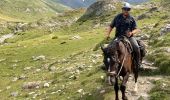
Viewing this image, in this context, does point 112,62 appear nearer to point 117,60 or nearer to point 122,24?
point 117,60

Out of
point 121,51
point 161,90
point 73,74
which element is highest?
point 121,51

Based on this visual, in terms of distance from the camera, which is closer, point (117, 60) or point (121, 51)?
point (117, 60)

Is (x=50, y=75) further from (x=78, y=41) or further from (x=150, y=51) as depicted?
(x=78, y=41)

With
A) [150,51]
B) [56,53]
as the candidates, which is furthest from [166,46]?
[56,53]

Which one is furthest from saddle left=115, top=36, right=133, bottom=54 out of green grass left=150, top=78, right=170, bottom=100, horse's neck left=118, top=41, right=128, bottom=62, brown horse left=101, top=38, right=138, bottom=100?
green grass left=150, top=78, right=170, bottom=100

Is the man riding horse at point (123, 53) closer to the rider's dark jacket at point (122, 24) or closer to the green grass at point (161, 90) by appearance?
the rider's dark jacket at point (122, 24)

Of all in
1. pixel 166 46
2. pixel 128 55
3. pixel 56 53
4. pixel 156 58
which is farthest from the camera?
pixel 56 53

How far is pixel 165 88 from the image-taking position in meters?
23.1

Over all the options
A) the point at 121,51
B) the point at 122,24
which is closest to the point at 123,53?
the point at 121,51

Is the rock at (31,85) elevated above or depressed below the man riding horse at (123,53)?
below

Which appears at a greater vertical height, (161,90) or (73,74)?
(161,90)

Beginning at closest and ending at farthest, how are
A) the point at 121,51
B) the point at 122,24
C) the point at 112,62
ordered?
1. the point at 112,62
2. the point at 121,51
3. the point at 122,24

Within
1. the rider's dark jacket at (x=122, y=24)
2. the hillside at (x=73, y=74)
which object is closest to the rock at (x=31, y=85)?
the hillside at (x=73, y=74)

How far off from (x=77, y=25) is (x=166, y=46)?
60986 mm
